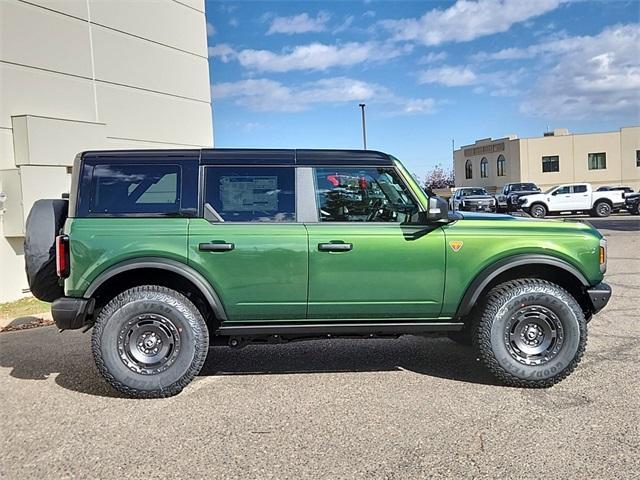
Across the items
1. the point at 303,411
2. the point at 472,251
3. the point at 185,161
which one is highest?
the point at 185,161

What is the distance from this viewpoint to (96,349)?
434 cm

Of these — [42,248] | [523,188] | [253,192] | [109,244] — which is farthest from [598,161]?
[42,248]

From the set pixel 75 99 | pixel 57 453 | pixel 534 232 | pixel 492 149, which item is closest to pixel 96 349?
pixel 57 453

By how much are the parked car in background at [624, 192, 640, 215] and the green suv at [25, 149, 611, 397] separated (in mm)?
25594

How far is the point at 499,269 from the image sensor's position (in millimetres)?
4496

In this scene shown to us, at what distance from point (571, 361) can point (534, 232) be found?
110cm

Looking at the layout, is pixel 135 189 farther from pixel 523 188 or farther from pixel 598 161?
pixel 598 161

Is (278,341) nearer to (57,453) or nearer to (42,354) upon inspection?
(57,453)

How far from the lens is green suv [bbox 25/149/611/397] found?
14.4 ft

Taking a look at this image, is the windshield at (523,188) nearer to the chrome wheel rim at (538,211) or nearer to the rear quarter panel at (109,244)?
the chrome wheel rim at (538,211)

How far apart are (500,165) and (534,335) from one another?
48237 mm

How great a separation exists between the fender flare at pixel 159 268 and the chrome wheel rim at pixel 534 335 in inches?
97.5

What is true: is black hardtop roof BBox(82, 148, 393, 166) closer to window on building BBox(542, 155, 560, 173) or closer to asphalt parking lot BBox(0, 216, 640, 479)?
asphalt parking lot BBox(0, 216, 640, 479)

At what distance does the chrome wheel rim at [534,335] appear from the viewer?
4527 mm
